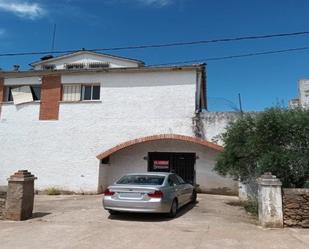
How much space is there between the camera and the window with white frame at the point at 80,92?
19862 millimetres

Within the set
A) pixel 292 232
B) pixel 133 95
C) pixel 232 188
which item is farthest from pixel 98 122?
pixel 292 232

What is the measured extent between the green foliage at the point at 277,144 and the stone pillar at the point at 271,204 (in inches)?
52.5

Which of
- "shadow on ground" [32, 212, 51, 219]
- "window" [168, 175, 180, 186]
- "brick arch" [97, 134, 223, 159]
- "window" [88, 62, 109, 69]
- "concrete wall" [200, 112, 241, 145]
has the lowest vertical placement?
"shadow on ground" [32, 212, 51, 219]

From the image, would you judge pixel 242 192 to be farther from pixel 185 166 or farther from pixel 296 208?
pixel 296 208

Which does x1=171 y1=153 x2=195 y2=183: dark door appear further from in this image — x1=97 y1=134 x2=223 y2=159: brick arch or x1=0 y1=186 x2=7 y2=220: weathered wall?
x1=0 y1=186 x2=7 y2=220: weathered wall

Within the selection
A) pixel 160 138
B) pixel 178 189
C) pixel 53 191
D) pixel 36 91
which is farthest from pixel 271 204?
pixel 36 91

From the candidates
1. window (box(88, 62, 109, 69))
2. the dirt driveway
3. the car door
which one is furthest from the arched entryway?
window (box(88, 62, 109, 69))

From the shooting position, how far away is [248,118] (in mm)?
12547

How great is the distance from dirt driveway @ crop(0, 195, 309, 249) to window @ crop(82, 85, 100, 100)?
8.77 metres

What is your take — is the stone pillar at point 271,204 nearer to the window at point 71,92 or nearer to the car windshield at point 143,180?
the car windshield at point 143,180

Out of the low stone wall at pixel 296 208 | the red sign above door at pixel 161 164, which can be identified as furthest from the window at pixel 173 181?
the red sign above door at pixel 161 164

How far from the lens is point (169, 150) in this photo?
19.0m

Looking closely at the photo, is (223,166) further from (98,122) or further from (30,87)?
(30,87)

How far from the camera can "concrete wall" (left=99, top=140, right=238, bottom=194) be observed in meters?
18.2
